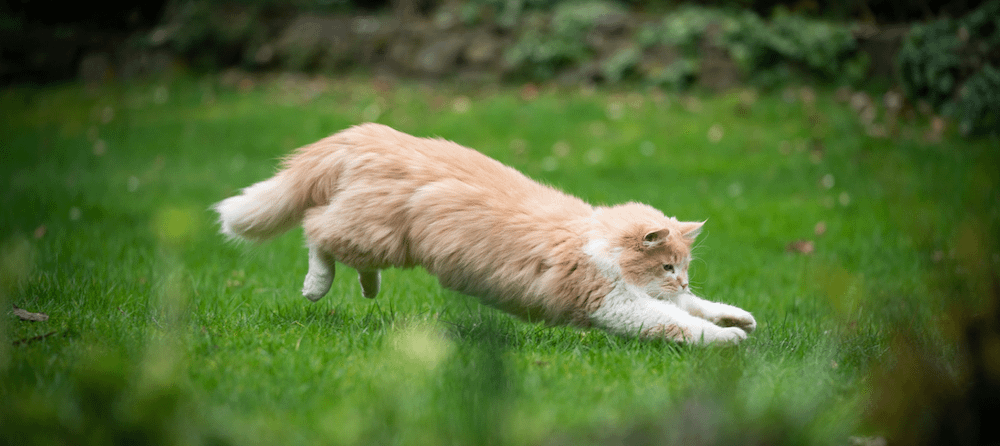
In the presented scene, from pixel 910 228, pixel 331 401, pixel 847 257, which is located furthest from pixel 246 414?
pixel 847 257

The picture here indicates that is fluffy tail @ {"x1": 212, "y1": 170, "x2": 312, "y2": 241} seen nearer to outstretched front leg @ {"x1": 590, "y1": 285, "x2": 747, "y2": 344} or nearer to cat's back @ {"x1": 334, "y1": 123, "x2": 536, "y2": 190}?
cat's back @ {"x1": 334, "y1": 123, "x2": 536, "y2": 190}

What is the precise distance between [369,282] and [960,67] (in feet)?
24.0

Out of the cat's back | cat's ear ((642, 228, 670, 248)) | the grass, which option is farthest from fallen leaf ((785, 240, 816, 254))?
the cat's back

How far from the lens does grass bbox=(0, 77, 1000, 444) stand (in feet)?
5.68

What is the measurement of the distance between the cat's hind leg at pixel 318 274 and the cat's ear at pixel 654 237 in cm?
141

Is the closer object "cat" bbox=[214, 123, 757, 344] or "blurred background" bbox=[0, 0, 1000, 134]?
"cat" bbox=[214, 123, 757, 344]

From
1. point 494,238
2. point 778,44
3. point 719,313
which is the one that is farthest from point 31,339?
point 778,44

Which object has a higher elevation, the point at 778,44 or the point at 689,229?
the point at 778,44

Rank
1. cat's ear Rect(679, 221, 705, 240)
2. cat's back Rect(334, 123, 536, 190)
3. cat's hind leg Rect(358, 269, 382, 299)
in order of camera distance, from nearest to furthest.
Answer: cat's back Rect(334, 123, 536, 190) → cat's ear Rect(679, 221, 705, 240) → cat's hind leg Rect(358, 269, 382, 299)

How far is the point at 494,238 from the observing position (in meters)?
3.01

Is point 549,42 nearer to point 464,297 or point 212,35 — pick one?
point 212,35

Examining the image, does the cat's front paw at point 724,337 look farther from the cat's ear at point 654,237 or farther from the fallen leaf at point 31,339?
the fallen leaf at point 31,339

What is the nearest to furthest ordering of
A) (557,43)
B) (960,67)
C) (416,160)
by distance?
1. (416,160)
2. (960,67)
3. (557,43)

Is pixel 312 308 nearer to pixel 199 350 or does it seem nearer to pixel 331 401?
pixel 199 350
